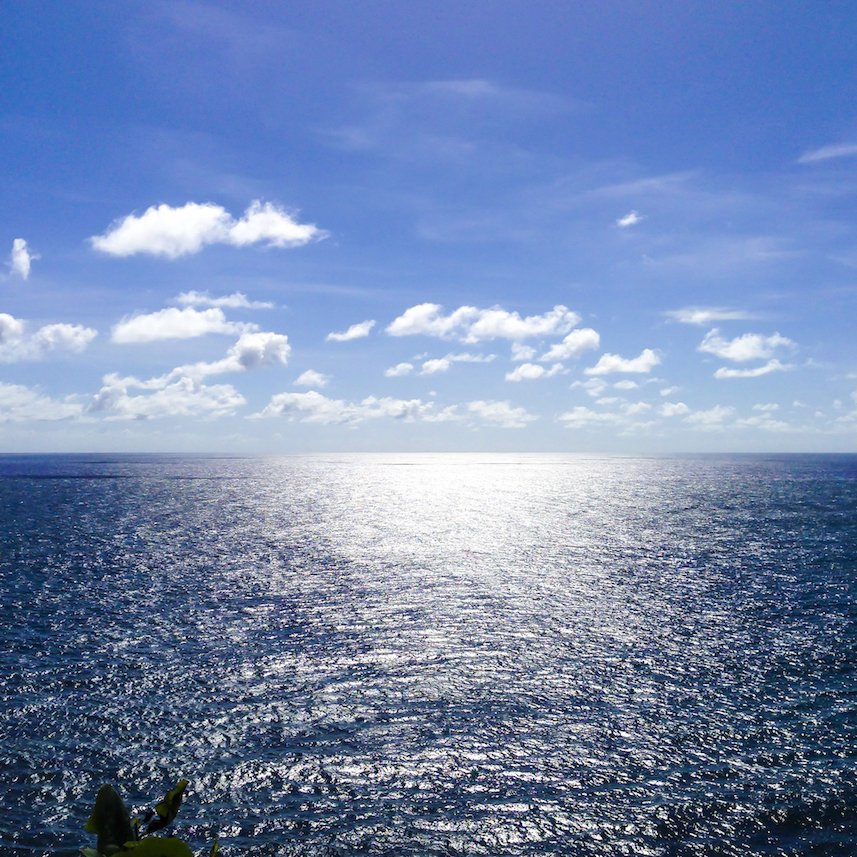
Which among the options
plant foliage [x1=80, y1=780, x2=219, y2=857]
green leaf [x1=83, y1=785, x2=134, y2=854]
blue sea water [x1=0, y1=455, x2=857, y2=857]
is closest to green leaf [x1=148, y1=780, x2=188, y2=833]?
plant foliage [x1=80, y1=780, x2=219, y2=857]

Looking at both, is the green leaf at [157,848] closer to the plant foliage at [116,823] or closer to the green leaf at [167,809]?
the plant foliage at [116,823]

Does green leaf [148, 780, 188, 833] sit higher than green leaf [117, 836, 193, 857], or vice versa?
green leaf [117, 836, 193, 857]

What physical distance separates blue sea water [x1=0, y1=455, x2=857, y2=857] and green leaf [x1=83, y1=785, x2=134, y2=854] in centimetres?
2181

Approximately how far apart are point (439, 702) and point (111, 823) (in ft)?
113

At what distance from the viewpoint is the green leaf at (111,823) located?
20.4ft

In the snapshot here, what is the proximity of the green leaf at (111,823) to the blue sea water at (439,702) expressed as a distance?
2181cm

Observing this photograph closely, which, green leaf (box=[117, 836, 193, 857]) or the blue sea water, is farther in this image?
the blue sea water

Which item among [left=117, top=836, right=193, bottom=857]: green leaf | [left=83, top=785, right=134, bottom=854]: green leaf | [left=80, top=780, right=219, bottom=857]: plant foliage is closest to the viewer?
[left=117, top=836, right=193, bottom=857]: green leaf

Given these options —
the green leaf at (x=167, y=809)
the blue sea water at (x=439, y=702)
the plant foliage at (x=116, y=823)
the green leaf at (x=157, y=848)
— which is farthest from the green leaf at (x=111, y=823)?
the blue sea water at (x=439, y=702)

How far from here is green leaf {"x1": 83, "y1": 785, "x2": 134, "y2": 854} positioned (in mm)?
6211

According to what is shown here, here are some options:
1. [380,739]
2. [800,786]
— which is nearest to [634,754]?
[800,786]

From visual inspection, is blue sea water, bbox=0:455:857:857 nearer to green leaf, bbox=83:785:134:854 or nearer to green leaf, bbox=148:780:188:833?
green leaf, bbox=148:780:188:833

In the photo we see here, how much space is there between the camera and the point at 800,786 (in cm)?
2891

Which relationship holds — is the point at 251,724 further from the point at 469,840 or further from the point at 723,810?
→ the point at 723,810
